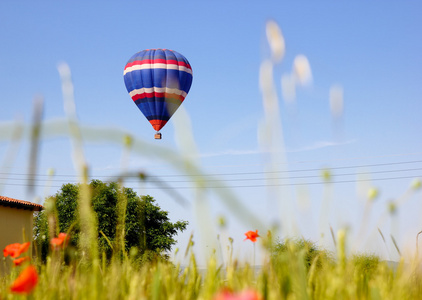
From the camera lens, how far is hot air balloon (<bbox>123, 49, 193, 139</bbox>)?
27.6 meters

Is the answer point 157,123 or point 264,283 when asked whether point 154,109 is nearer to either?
point 157,123

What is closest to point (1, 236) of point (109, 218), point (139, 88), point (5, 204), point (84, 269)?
point (5, 204)

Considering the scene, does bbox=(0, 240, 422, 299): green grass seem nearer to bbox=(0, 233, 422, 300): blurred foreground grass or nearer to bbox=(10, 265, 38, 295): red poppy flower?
bbox=(0, 233, 422, 300): blurred foreground grass

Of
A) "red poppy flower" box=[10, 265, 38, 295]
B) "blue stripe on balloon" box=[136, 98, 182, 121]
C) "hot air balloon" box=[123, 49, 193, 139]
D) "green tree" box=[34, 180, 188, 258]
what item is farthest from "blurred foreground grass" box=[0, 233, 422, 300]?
"green tree" box=[34, 180, 188, 258]

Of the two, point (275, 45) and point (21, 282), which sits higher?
point (275, 45)

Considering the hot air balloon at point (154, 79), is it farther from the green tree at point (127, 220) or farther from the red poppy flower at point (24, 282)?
the red poppy flower at point (24, 282)

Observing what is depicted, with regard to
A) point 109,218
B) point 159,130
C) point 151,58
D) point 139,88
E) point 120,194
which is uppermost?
point 151,58

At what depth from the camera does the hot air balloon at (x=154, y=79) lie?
27.6 metres

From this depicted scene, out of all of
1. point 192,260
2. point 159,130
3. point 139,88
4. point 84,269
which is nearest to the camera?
point 192,260

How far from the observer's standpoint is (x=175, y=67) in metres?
28.7

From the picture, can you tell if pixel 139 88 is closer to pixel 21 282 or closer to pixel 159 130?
pixel 159 130

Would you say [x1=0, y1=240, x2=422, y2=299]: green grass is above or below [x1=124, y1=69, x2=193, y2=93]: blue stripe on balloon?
below

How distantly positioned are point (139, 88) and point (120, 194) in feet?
87.7

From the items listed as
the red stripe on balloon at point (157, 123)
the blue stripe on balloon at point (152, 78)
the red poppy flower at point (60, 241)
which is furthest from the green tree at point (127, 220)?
the red poppy flower at point (60, 241)
